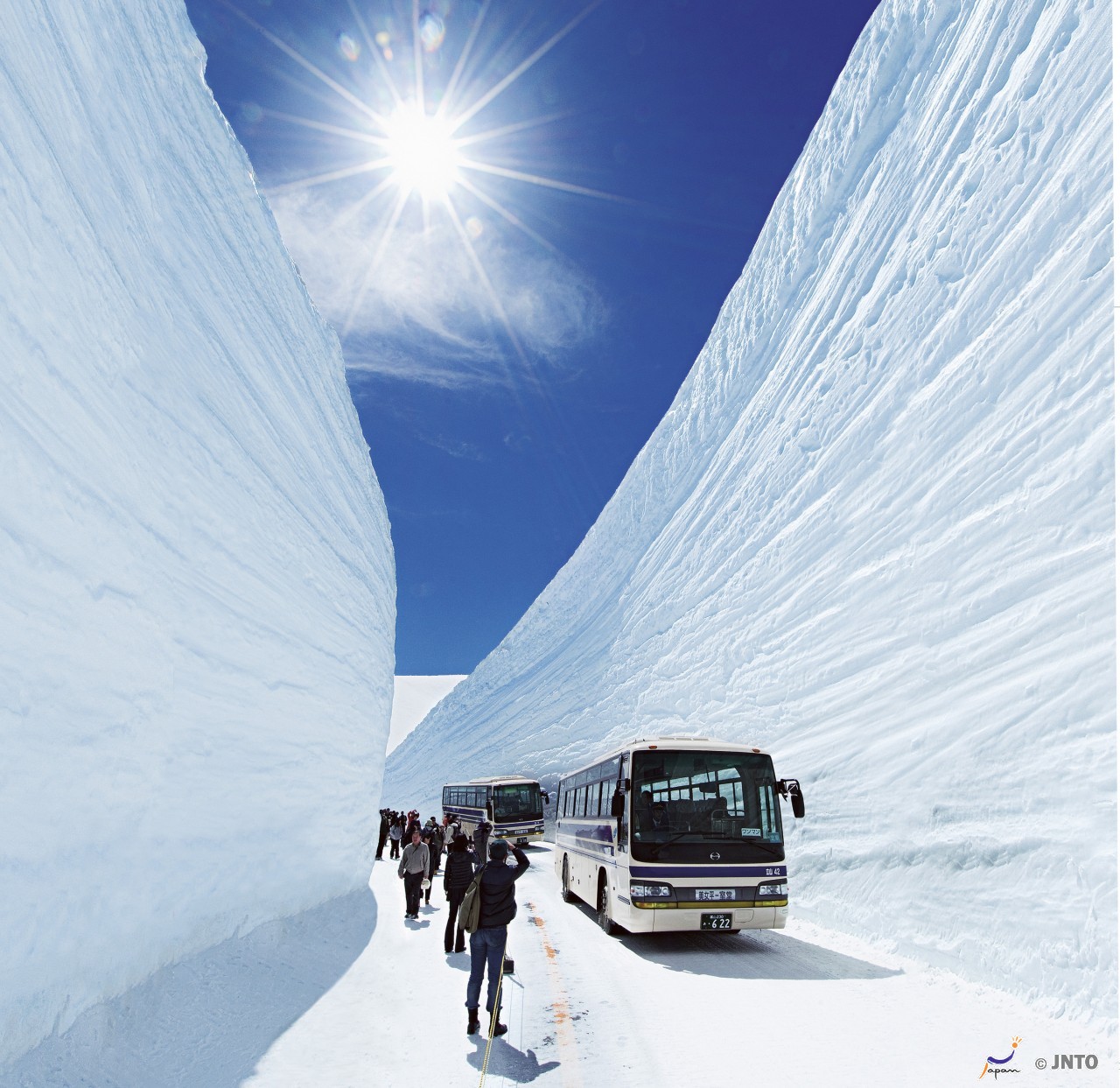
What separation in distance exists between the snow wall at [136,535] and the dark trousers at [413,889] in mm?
1473

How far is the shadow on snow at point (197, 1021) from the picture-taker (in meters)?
4.31

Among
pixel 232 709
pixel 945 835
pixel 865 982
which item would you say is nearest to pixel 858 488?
pixel 945 835

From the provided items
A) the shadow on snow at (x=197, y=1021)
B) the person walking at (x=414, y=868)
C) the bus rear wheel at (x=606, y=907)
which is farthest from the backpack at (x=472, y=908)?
the person walking at (x=414, y=868)

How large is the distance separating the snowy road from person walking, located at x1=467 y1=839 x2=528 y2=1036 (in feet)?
0.76

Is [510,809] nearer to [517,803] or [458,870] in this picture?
[517,803]

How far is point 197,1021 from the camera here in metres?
5.39

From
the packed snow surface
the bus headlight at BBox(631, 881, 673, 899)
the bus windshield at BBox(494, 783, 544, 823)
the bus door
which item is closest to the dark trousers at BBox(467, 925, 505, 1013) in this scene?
the packed snow surface

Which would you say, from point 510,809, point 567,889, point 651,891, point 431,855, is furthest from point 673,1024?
point 510,809

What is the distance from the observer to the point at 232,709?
820cm

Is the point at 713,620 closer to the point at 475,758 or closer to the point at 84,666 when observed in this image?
the point at 84,666

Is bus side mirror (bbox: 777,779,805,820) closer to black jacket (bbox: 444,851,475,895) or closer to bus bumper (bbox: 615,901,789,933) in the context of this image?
bus bumper (bbox: 615,901,789,933)

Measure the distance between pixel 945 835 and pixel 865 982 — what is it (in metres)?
2.40

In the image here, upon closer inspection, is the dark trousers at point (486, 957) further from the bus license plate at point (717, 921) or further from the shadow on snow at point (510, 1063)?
the bus license plate at point (717, 921)

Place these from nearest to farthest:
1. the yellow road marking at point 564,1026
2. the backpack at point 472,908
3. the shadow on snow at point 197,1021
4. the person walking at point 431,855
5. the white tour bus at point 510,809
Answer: the shadow on snow at point 197,1021 → the yellow road marking at point 564,1026 → the backpack at point 472,908 → the person walking at point 431,855 → the white tour bus at point 510,809
